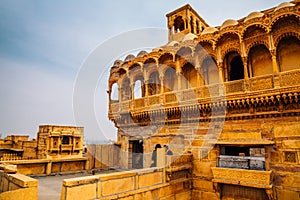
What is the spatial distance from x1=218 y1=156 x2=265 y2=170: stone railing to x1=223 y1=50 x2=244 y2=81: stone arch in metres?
3.73

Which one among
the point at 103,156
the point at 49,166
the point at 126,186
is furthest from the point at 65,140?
the point at 126,186

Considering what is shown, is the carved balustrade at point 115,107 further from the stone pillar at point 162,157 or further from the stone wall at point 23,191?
the stone wall at point 23,191

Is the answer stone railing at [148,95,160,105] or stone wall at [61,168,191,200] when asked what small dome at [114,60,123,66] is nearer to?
stone railing at [148,95,160,105]

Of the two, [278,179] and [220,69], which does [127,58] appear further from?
[278,179]

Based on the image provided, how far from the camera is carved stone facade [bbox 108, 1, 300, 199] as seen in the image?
8.04 metres

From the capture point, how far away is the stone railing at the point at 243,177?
7.81 m

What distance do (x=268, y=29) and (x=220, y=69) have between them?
2.47 meters

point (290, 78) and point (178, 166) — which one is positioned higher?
point (290, 78)

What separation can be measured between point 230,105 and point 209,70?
2.64 metres

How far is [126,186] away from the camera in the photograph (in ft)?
21.4

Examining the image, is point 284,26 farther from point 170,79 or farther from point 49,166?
point 49,166

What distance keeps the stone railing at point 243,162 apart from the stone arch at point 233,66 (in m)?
3.73

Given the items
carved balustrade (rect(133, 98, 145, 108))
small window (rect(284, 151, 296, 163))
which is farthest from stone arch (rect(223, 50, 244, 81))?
carved balustrade (rect(133, 98, 145, 108))

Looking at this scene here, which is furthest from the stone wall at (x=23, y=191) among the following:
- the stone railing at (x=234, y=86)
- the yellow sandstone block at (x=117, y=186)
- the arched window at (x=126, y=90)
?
the arched window at (x=126, y=90)
